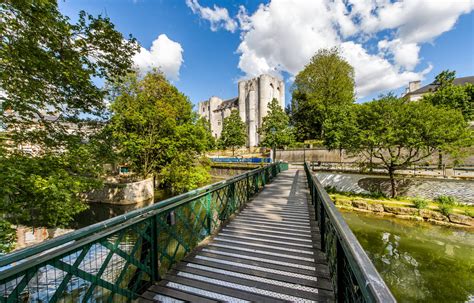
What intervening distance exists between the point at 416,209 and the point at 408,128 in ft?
18.1

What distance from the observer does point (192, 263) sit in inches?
122

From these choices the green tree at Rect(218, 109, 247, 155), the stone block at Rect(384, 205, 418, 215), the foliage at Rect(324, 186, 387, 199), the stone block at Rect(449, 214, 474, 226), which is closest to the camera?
the stone block at Rect(449, 214, 474, 226)

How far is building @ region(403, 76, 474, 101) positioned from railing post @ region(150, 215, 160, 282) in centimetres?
4083

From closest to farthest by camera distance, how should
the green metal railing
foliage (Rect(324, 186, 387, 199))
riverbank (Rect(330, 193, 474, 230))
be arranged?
the green metal railing
riverbank (Rect(330, 193, 474, 230))
foliage (Rect(324, 186, 387, 199))

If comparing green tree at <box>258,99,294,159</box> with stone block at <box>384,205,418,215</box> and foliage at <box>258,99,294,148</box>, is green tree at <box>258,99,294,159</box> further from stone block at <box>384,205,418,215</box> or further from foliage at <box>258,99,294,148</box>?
stone block at <box>384,205,418,215</box>

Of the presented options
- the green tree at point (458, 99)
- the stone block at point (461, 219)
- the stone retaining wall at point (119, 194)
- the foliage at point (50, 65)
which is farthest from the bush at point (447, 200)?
the stone retaining wall at point (119, 194)

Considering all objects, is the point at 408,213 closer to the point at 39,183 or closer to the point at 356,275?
the point at 356,275

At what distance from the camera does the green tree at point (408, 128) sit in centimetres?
1308

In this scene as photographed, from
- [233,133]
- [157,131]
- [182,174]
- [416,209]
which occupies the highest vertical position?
[233,133]

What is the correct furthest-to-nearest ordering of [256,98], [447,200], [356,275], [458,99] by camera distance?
[256,98] → [458,99] → [447,200] → [356,275]

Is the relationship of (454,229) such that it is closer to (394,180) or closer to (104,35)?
(394,180)

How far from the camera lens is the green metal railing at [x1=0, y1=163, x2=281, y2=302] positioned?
60.8 inches

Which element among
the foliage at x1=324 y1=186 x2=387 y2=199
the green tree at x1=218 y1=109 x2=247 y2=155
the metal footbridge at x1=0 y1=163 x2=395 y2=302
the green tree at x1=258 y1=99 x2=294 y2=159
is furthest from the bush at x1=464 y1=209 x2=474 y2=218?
the green tree at x1=218 y1=109 x2=247 y2=155

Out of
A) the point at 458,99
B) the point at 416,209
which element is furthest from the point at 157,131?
the point at 458,99
